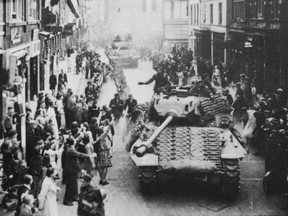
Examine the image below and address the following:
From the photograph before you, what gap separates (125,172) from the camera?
1350cm

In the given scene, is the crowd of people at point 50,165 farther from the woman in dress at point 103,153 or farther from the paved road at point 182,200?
the paved road at point 182,200

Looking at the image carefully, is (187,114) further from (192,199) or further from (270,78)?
(270,78)

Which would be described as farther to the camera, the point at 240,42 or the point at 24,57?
the point at 240,42

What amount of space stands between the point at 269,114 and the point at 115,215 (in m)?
6.89

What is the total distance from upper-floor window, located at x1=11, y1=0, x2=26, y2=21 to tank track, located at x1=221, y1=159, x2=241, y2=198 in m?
10.7

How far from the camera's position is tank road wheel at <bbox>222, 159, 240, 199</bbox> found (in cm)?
1084

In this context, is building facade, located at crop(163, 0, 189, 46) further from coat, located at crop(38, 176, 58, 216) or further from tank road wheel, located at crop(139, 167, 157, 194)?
coat, located at crop(38, 176, 58, 216)

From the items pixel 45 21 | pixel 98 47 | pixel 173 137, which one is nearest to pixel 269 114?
pixel 173 137

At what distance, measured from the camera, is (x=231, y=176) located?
426 inches

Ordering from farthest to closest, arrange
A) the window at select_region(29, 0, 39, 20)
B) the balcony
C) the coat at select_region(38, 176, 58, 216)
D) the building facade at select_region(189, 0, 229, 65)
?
the building facade at select_region(189, 0, 229, 65) < the balcony < the window at select_region(29, 0, 39, 20) < the coat at select_region(38, 176, 58, 216)

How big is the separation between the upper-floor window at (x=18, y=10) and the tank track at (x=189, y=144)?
28.8 ft

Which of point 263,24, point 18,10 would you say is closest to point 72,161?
point 18,10

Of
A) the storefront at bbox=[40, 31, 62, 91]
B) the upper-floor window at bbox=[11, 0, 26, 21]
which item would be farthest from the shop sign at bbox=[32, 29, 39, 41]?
the upper-floor window at bbox=[11, 0, 26, 21]

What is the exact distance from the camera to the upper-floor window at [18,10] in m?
18.4
